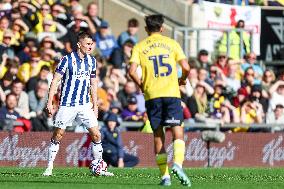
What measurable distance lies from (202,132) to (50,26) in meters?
4.22

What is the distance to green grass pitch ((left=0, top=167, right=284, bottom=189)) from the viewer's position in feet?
49.7

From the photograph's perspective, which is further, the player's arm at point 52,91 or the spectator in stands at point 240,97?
the spectator in stands at point 240,97

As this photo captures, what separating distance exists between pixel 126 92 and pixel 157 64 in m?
9.79

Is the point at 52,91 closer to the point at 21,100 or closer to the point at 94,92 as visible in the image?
the point at 94,92

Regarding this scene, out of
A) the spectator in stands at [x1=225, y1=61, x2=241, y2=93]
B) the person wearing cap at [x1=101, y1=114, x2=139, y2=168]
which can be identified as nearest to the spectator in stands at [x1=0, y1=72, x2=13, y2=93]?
the person wearing cap at [x1=101, y1=114, x2=139, y2=168]

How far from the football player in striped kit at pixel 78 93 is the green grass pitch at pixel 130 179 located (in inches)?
23.2

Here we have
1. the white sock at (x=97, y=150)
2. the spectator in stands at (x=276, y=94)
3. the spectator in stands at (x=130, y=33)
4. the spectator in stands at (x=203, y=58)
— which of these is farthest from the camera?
the spectator in stands at (x=203, y=58)

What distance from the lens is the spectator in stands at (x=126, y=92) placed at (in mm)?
24750

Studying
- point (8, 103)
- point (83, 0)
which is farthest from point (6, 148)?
point (83, 0)

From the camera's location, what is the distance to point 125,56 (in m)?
26.0

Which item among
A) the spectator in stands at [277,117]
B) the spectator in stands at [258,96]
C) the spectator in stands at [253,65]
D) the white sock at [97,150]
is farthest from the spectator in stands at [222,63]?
the white sock at [97,150]

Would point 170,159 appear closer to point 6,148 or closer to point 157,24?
point 6,148

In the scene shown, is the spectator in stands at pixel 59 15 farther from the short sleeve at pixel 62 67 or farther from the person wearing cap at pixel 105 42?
the short sleeve at pixel 62 67

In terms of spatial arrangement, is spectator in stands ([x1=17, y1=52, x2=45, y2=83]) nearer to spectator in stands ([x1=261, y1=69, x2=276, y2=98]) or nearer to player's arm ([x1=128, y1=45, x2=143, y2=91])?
spectator in stands ([x1=261, y1=69, x2=276, y2=98])
